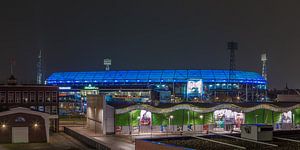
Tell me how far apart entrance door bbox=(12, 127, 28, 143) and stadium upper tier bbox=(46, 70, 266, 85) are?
89.8 m

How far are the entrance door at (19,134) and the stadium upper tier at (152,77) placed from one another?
89817 millimetres

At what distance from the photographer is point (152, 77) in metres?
130

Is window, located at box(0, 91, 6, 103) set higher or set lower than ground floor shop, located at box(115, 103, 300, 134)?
higher

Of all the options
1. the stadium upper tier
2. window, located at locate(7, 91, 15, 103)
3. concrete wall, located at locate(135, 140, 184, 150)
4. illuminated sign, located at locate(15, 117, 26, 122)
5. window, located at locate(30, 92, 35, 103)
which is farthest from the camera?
the stadium upper tier

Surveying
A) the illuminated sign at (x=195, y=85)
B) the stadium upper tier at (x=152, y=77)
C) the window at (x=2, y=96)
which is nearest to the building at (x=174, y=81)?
the stadium upper tier at (x=152, y=77)

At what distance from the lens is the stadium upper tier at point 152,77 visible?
12712 cm

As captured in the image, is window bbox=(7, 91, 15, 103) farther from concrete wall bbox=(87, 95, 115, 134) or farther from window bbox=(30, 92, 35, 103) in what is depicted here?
concrete wall bbox=(87, 95, 115, 134)

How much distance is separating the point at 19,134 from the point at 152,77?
93.3 metres

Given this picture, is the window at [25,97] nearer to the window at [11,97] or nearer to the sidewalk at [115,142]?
the window at [11,97]

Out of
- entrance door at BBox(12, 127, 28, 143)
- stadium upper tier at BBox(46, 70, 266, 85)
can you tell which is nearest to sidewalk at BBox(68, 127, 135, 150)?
entrance door at BBox(12, 127, 28, 143)

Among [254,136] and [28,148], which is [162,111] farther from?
[254,136]

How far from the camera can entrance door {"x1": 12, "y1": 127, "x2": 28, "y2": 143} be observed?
124 feet

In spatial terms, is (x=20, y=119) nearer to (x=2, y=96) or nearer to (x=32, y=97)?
(x=32, y=97)

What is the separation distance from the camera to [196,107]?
141 feet
